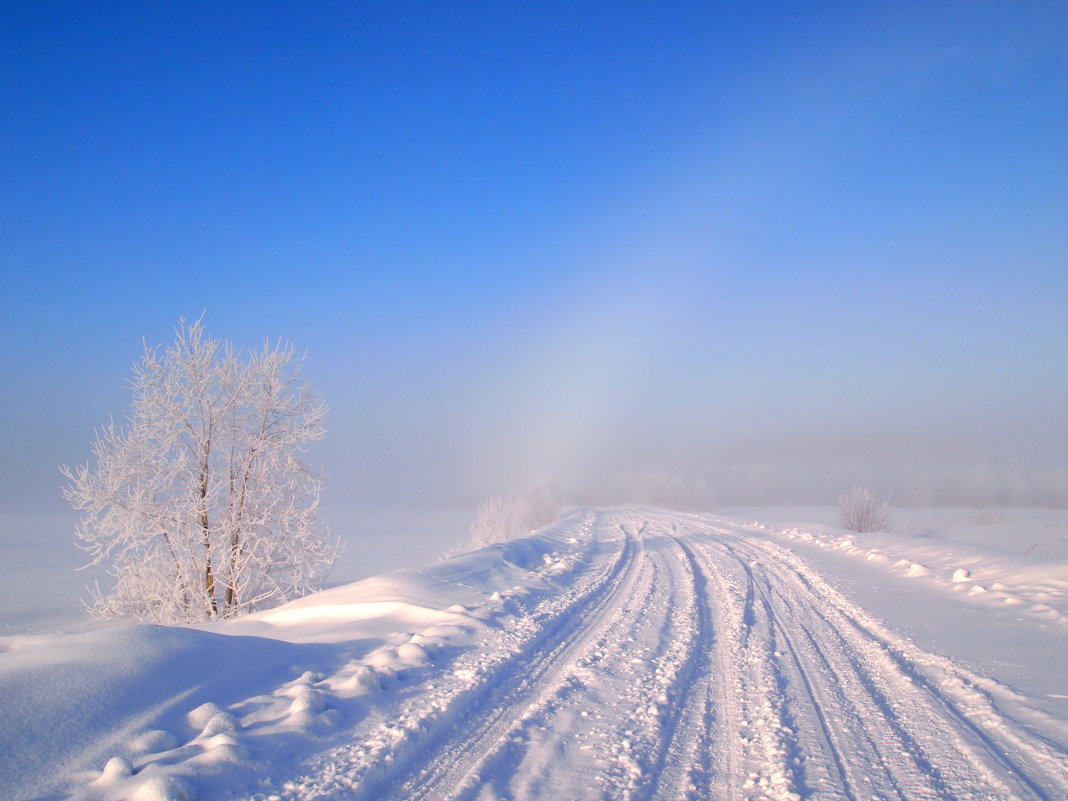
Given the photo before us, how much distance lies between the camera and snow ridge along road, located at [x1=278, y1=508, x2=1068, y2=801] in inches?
145

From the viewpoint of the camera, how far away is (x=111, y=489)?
42.1 feet

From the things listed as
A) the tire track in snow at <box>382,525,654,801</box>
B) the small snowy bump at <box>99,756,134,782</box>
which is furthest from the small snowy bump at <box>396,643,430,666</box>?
the small snowy bump at <box>99,756,134,782</box>

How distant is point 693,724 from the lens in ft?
15.2

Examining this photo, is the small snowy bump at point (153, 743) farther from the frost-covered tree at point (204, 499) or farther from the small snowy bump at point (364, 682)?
the frost-covered tree at point (204, 499)

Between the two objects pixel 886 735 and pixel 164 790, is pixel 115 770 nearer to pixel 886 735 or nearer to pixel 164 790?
pixel 164 790

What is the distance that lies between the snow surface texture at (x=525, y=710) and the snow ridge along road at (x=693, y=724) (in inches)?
0.9

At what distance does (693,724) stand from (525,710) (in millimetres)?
1426

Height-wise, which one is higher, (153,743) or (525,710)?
(153,743)

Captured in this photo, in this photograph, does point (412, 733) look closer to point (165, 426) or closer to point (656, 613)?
point (656, 613)

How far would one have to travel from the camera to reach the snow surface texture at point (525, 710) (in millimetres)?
3627

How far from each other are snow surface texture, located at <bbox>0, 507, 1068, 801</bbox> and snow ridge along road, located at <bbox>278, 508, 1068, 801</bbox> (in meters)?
0.02

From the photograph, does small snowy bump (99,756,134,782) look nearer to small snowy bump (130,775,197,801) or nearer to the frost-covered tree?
small snowy bump (130,775,197,801)

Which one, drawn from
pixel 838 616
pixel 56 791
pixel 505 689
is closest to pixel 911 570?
pixel 838 616

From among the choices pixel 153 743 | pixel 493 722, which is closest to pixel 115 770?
pixel 153 743
